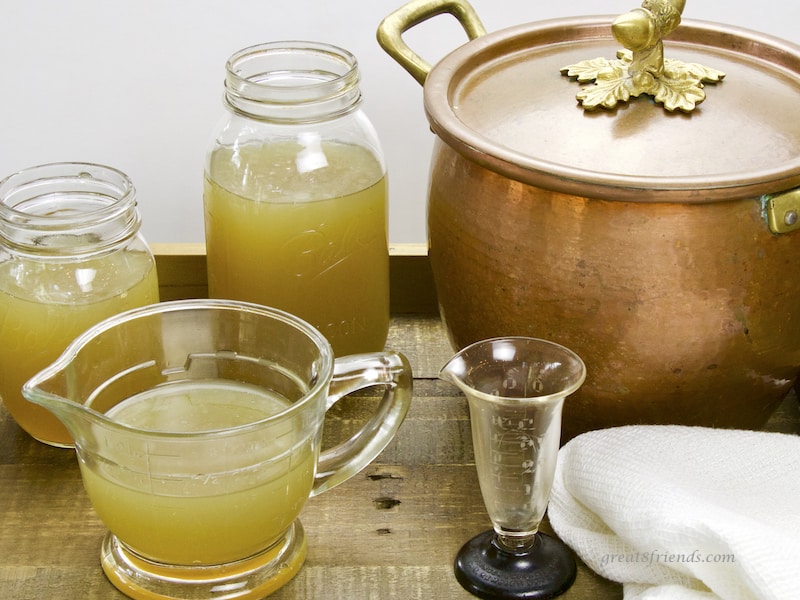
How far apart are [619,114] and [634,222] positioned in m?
0.09

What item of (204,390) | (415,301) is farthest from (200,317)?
(415,301)

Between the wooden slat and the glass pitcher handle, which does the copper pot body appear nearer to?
the glass pitcher handle

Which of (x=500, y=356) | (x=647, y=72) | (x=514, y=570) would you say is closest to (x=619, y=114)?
A: (x=647, y=72)

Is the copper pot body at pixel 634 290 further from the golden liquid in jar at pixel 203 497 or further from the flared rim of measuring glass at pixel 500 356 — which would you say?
the golden liquid in jar at pixel 203 497

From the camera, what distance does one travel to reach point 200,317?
0.72 metres

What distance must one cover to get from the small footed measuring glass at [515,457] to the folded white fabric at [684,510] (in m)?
0.03

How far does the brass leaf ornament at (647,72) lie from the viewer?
0.71 metres

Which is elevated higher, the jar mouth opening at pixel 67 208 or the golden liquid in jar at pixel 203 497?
the jar mouth opening at pixel 67 208

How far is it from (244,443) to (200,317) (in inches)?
5.1

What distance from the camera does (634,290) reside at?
0.69 metres

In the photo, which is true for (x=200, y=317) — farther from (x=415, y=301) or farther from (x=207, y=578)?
(x=415, y=301)

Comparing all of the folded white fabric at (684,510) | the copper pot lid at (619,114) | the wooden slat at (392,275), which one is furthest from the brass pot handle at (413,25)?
the folded white fabric at (684,510)

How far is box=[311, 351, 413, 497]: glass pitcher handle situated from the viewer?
0.68 m

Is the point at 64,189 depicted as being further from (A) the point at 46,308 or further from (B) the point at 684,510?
(B) the point at 684,510
